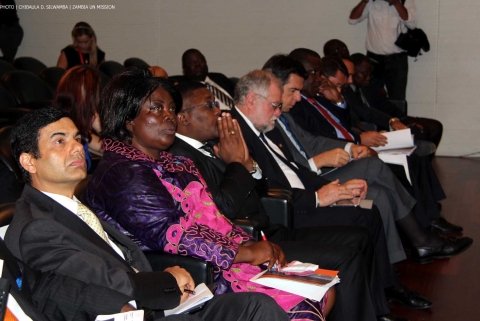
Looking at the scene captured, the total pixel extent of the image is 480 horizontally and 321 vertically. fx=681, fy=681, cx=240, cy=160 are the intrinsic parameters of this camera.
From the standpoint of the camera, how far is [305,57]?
15.1 feet

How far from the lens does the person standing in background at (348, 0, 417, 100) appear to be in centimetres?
729

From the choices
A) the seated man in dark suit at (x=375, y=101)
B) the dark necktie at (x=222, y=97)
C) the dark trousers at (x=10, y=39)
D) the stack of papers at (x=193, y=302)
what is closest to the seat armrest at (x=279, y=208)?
the stack of papers at (x=193, y=302)

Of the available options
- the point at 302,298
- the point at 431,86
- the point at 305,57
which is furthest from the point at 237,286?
the point at 431,86

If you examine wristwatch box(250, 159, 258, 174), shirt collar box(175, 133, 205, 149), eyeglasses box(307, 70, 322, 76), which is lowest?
wristwatch box(250, 159, 258, 174)

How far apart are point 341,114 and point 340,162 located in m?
1.05

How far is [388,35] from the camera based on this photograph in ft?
24.1

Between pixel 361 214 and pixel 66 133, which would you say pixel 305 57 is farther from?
pixel 66 133

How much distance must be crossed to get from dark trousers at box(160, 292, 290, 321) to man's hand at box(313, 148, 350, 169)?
1926 mm

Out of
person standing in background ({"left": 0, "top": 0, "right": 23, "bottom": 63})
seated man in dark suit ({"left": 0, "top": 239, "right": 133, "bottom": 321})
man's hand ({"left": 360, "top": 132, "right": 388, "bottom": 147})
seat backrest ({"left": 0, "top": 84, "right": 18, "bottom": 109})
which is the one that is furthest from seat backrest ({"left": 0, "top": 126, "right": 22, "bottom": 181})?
person standing in background ({"left": 0, "top": 0, "right": 23, "bottom": 63})

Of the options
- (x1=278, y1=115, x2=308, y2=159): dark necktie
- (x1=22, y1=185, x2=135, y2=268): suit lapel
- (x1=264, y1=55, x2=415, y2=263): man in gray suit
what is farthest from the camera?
(x1=278, y1=115, x2=308, y2=159): dark necktie

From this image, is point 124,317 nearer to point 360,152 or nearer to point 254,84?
point 254,84

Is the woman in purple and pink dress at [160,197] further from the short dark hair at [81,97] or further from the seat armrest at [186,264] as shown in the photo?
the short dark hair at [81,97]

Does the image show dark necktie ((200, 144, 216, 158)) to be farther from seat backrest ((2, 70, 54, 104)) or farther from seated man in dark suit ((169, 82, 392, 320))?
seat backrest ((2, 70, 54, 104))

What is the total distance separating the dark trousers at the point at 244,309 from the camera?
6.71 feet
